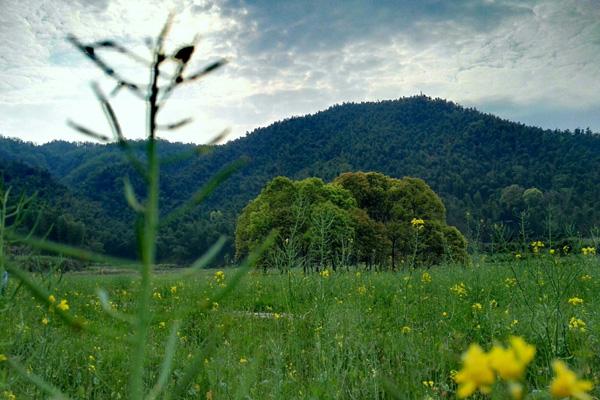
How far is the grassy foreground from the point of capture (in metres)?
3.77

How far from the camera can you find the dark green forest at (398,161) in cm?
7569

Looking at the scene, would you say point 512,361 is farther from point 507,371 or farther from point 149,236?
point 149,236

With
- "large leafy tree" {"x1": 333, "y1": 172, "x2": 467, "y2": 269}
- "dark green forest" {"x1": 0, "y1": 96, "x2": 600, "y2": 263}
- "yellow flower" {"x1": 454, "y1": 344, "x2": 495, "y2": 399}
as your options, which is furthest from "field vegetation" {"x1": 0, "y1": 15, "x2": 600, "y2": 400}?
"dark green forest" {"x1": 0, "y1": 96, "x2": 600, "y2": 263}

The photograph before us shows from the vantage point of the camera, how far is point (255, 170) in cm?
12950

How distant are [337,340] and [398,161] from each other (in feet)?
385

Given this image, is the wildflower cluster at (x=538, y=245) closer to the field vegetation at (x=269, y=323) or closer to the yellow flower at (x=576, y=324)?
the field vegetation at (x=269, y=323)

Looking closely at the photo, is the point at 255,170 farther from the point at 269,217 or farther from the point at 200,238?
the point at 269,217

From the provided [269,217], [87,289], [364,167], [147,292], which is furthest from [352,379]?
[364,167]

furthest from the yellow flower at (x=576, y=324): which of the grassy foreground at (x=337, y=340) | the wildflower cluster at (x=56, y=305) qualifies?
the wildflower cluster at (x=56, y=305)

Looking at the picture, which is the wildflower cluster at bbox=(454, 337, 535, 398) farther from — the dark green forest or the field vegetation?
the dark green forest

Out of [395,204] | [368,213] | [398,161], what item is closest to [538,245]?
[395,204]

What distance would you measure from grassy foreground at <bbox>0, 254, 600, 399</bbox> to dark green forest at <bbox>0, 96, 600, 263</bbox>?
47.6m

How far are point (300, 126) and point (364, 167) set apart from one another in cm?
4681

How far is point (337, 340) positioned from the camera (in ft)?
16.0
